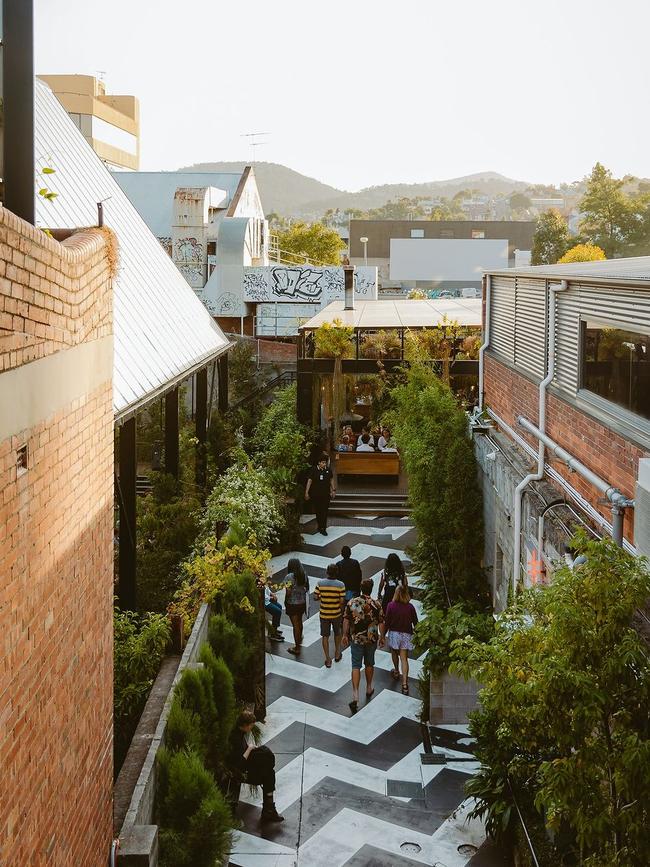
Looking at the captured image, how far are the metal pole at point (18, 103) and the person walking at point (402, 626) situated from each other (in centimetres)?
763

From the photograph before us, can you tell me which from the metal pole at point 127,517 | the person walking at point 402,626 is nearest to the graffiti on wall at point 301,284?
the person walking at point 402,626

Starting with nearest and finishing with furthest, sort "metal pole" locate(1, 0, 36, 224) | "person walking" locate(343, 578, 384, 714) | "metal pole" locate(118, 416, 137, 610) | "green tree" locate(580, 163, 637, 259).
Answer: "metal pole" locate(1, 0, 36, 224), "metal pole" locate(118, 416, 137, 610), "person walking" locate(343, 578, 384, 714), "green tree" locate(580, 163, 637, 259)

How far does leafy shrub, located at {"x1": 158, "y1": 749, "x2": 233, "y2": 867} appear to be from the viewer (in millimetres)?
6676

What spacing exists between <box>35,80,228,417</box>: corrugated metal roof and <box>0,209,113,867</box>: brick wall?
363 cm

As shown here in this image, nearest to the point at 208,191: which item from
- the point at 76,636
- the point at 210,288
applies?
the point at 210,288

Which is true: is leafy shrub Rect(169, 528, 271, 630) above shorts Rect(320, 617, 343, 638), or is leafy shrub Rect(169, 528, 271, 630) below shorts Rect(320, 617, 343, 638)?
above

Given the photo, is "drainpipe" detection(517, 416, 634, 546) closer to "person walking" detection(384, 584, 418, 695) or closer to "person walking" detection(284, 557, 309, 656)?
"person walking" detection(384, 584, 418, 695)

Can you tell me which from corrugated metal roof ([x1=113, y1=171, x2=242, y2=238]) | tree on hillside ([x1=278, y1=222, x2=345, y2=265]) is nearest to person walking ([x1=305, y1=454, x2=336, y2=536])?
corrugated metal roof ([x1=113, y1=171, x2=242, y2=238])

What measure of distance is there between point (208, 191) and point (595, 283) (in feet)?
118

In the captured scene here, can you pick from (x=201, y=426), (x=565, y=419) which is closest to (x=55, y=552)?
(x=565, y=419)

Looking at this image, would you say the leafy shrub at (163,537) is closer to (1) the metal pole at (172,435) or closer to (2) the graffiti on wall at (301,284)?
(1) the metal pole at (172,435)

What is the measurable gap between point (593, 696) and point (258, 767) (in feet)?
15.6

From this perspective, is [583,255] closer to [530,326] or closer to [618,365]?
[530,326]

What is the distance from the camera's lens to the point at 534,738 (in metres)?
5.03
